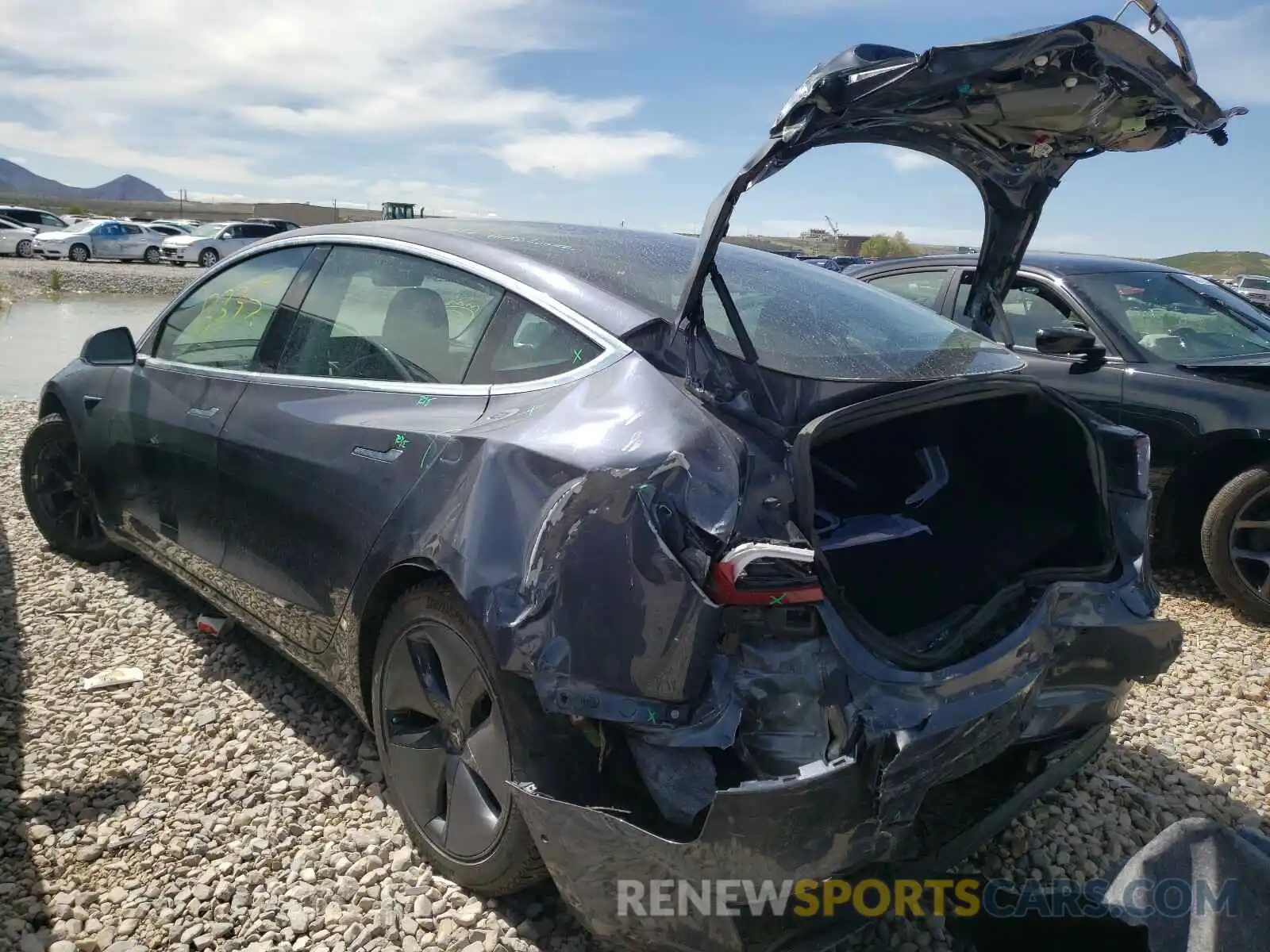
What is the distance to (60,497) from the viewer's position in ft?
15.8

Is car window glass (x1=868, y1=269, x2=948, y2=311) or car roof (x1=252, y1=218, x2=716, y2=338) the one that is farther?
car window glass (x1=868, y1=269, x2=948, y2=311)

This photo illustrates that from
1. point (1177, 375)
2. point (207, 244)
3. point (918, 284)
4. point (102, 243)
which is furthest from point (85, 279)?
point (1177, 375)

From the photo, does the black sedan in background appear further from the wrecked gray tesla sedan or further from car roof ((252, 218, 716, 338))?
car roof ((252, 218, 716, 338))

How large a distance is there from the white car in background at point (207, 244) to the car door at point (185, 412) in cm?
3051

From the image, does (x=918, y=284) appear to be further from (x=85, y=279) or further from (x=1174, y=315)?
(x=85, y=279)

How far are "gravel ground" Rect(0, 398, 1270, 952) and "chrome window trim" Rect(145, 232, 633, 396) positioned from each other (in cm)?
122

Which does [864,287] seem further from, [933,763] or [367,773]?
[367,773]

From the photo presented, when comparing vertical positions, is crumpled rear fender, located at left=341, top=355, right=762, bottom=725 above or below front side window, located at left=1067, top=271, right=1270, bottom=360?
below

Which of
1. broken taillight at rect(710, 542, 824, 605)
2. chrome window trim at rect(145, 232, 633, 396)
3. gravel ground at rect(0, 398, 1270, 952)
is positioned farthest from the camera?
gravel ground at rect(0, 398, 1270, 952)

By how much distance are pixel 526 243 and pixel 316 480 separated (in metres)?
0.96

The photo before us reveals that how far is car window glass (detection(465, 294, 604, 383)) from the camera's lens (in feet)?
7.68

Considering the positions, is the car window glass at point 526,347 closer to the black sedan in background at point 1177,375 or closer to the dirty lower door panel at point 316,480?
the dirty lower door panel at point 316,480

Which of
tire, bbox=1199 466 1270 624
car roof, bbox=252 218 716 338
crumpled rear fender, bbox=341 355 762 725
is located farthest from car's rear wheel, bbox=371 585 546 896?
tire, bbox=1199 466 1270 624

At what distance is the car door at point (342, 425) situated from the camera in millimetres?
2547
